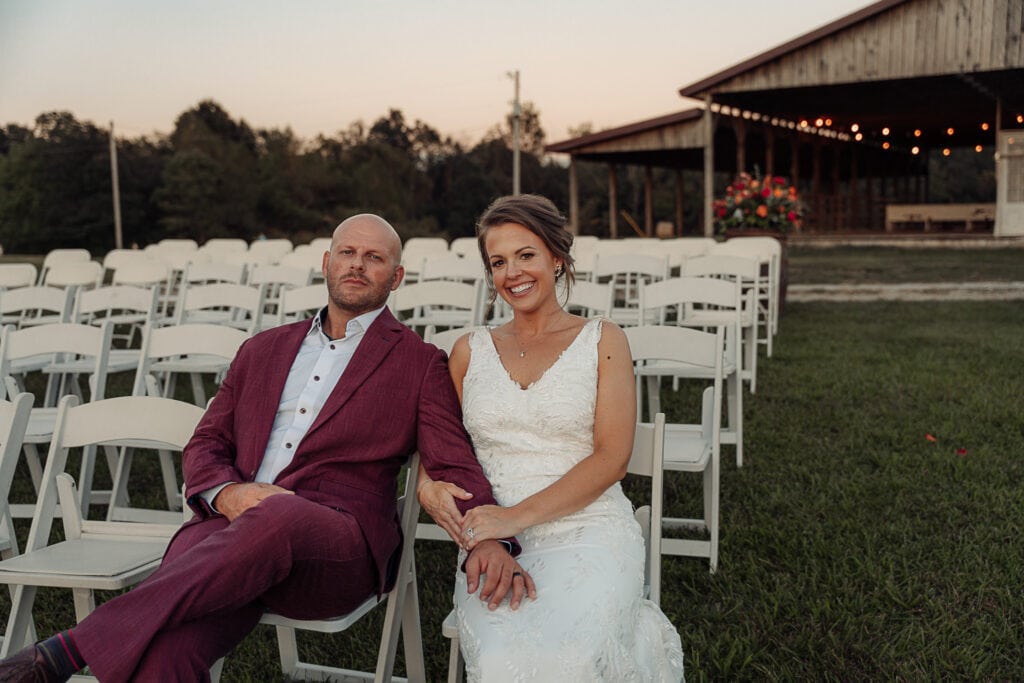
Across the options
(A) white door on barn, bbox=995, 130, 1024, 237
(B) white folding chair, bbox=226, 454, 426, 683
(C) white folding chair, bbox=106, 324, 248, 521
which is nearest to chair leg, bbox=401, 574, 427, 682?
(B) white folding chair, bbox=226, 454, 426, 683

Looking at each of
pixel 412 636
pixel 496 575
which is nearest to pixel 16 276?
pixel 412 636

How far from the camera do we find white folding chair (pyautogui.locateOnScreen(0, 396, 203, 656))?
8.07ft

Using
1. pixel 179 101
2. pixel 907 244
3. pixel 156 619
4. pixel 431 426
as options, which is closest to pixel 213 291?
pixel 431 426

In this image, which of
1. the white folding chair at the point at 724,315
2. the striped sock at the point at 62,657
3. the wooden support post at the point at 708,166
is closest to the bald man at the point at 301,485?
the striped sock at the point at 62,657

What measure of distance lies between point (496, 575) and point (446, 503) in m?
0.30

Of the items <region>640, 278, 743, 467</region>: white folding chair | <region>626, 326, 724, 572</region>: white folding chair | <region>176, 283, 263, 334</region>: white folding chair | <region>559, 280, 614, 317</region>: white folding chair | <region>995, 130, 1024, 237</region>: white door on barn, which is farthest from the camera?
<region>995, 130, 1024, 237</region>: white door on barn

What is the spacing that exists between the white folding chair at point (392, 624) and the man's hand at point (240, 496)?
291mm

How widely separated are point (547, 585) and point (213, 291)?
4332mm

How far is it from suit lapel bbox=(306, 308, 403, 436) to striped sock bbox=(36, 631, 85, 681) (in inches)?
31.8

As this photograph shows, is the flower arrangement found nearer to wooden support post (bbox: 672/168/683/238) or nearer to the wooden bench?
wooden support post (bbox: 672/168/683/238)

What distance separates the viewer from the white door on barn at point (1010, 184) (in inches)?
821

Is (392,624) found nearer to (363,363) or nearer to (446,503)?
(446,503)

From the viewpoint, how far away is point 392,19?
28.0 metres

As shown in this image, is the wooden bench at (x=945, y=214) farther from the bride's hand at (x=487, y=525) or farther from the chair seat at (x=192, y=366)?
the bride's hand at (x=487, y=525)
